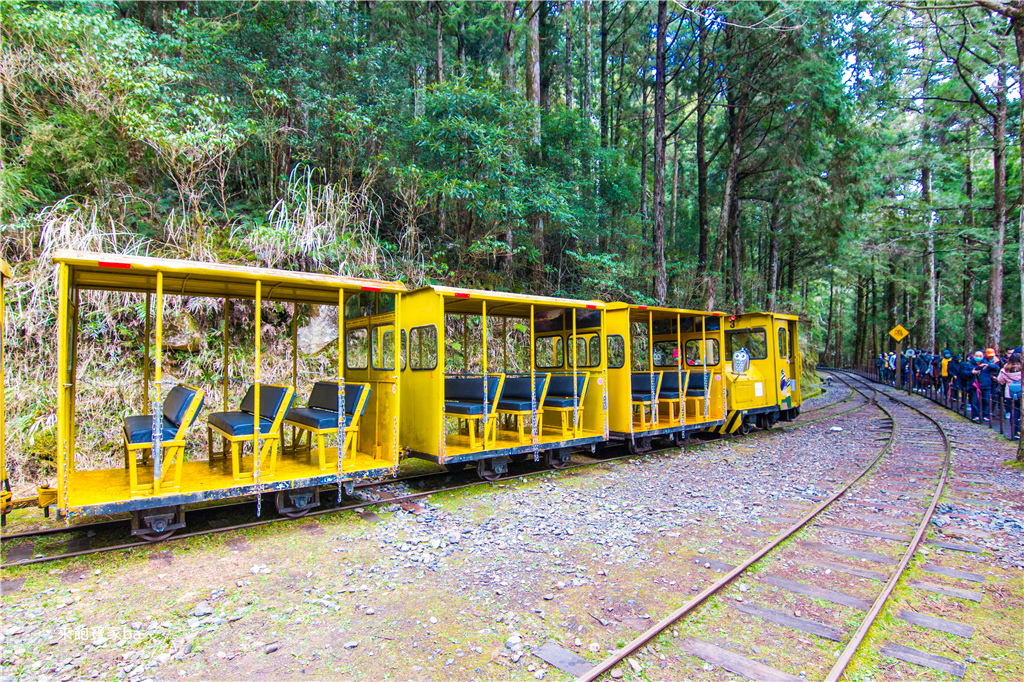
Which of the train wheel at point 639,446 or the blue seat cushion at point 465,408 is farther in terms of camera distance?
the train wheel at point 639,446

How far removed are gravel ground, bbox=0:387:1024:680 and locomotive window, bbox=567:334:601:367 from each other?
3235mm

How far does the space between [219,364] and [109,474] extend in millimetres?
3462

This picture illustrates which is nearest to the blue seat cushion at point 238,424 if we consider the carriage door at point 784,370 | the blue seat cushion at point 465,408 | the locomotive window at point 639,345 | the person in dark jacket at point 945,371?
the blue seat cushion at point 465,408

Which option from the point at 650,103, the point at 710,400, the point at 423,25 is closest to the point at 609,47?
the point at 650,103

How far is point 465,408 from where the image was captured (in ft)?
25.1

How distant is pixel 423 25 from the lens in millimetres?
16594

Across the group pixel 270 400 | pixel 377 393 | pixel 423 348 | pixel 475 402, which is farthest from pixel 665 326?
pixel 270 400

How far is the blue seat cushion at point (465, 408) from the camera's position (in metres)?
7.59

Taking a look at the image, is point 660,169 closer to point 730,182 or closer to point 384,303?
point 730,182

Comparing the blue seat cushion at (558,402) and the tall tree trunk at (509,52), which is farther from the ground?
the tall tree trunk at (509,52)

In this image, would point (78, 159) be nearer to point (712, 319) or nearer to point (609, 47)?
point (712, 319)

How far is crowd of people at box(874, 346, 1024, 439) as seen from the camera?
11.8 meters

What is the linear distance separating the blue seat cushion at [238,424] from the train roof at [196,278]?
157 cm

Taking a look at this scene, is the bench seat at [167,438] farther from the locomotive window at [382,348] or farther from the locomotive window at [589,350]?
the locomotive window at [589,350]
